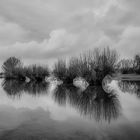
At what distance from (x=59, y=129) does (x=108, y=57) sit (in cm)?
1149

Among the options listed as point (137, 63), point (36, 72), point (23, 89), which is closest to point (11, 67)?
point (36, 72)

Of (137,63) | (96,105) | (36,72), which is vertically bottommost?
(96,105)

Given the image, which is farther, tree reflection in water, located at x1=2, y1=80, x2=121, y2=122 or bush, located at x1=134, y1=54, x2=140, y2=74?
bush, located at x1=134, y1=54, x2=140, y2=74

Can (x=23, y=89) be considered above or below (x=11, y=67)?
below

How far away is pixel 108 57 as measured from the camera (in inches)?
558

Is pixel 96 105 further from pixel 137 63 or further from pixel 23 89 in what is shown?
pixel 137 63

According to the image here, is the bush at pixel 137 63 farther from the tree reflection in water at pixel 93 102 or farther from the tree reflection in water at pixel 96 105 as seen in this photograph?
the tree reflection in water at pixel 96 105

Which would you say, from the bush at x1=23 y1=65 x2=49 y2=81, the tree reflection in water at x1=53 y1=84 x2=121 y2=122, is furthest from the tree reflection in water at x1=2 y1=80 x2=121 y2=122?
the bush at x1=23 y1=65 x2=49 y2=81

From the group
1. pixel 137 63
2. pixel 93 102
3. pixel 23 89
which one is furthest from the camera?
pixel 137 63

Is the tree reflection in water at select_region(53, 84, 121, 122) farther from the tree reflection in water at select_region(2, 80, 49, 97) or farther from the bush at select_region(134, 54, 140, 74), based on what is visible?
the bush at select_region(134, 54, 140, 74)

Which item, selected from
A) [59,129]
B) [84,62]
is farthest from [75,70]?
[59,129]

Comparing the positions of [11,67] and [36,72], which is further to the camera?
[11,67]

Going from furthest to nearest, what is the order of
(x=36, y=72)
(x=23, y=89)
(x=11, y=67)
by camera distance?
(x=11, y=67) → (x=36, y=72) → (x=23, y=89)

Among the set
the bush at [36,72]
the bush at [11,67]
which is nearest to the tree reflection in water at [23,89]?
the bush at [36,72]
